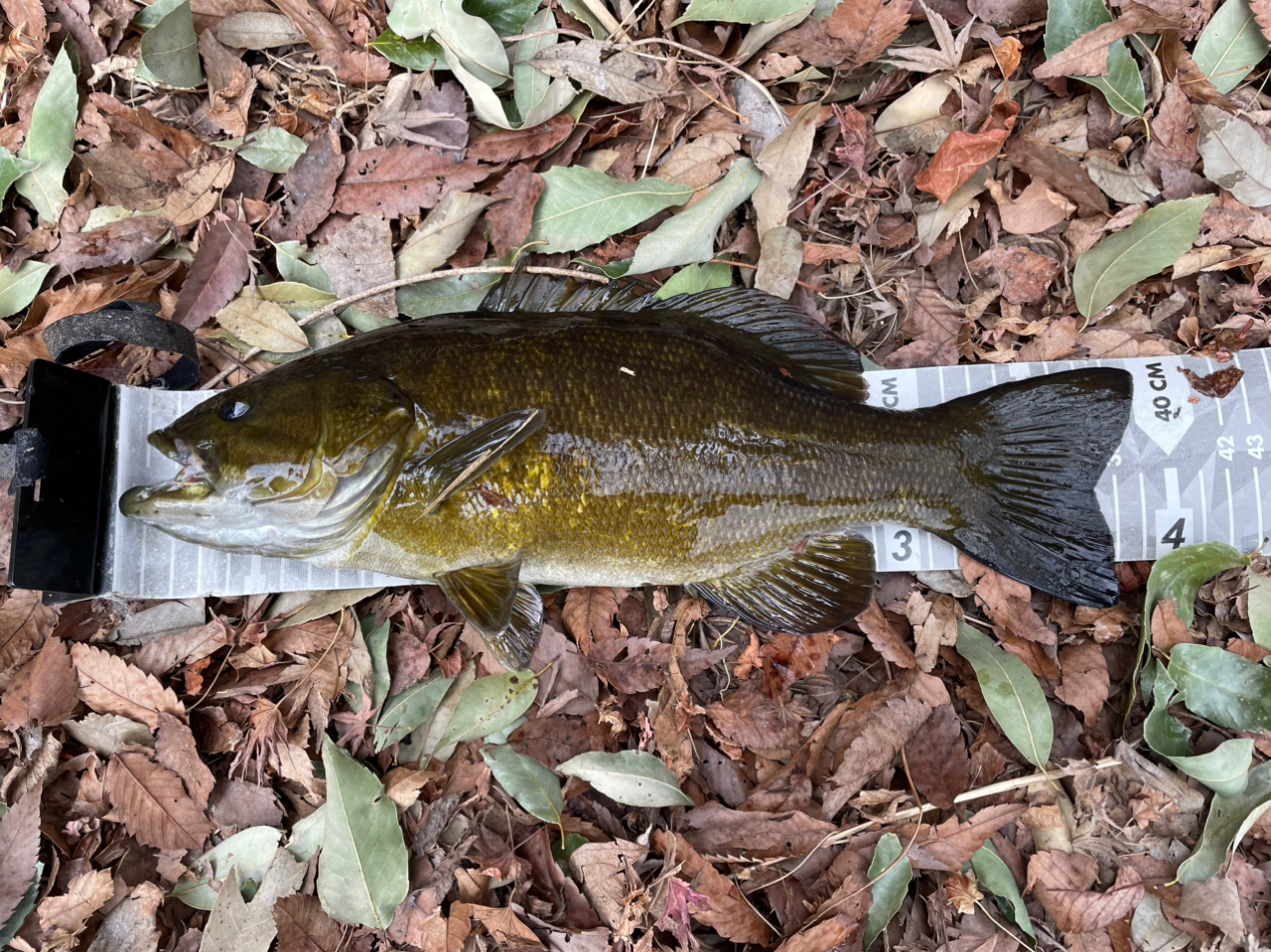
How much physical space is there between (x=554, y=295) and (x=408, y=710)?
1655 millimetres

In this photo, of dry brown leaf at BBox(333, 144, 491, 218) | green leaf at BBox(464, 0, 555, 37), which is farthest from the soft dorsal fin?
green leaf at BBox(464, 0, 555, 37)

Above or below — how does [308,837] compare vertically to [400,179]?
below

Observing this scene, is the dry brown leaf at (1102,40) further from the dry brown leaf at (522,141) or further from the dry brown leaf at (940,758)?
the dry brown leaf at (940,758)

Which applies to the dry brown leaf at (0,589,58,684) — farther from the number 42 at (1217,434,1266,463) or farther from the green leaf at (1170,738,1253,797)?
the number 42 at (1217,434,1266,463)

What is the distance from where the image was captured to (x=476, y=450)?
2.34 metres

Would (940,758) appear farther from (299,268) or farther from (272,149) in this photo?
(272,149)

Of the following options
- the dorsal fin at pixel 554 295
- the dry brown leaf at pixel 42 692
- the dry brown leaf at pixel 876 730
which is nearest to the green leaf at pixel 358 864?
the dry brown leaf at pixel 42 692

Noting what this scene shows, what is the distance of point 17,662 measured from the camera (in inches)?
107

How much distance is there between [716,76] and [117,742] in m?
3.47

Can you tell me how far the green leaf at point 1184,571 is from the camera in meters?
2.74

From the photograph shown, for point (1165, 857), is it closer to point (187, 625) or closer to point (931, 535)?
point (931, 535)

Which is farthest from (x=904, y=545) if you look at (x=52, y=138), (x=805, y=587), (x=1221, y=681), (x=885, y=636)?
(x=52, y=138)

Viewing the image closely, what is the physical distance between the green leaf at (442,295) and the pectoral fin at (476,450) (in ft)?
2.55

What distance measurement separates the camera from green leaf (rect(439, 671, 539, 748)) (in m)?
2.80
